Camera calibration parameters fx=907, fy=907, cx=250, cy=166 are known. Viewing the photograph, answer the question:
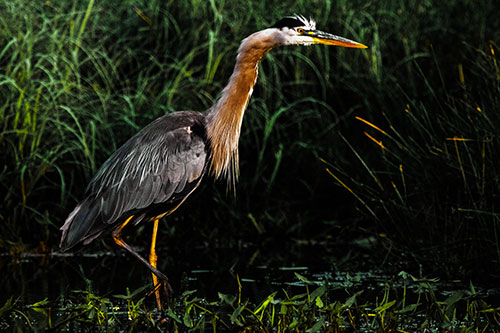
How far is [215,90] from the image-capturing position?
8305 millimetres

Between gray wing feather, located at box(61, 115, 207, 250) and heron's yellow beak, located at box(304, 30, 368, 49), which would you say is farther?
heron's yellow beak, located at box(304, 30, 368, 49)

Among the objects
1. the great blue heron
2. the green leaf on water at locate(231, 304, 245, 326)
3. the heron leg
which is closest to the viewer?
the green leaf on water at locate(231, 304, 245, 326)

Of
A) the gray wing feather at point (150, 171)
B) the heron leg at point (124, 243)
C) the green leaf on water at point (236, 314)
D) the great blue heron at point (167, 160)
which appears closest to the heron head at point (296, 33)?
the great blue heron at point (167, 160)

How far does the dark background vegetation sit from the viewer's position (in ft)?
19.0

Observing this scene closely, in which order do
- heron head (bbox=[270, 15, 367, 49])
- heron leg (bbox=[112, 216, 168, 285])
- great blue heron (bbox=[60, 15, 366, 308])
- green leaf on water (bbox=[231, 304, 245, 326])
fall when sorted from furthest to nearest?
heron head (bbox=[270, 15, 367, 49]), great blue heron (bbox=[60, 15, 366, 308]), heron leg (bbox=[112, 216, 168, 285]), green leaf on water (bbox=[231, 304, 245, 326])

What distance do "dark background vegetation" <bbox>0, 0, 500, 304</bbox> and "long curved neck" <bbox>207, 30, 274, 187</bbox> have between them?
0.68 m

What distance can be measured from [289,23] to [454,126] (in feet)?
4.12

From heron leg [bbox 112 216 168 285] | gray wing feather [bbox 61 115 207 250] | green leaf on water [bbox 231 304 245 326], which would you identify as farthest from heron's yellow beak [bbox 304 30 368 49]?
green leaf on water [bbox 231 304 245 326]

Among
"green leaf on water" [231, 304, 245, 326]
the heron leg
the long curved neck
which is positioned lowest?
the heron leg

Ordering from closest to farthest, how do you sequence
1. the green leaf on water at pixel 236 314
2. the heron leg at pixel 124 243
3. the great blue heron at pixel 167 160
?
the green leaf on water at pixel 236 314, the heron leg at pixel 124 243, the great blue heron at pixel 167 160

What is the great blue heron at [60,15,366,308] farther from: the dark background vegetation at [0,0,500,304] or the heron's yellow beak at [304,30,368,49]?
the dark background vegetation at [0,0,500,304]

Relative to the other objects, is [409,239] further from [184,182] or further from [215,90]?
[215,90]

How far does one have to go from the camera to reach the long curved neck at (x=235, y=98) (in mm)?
5926

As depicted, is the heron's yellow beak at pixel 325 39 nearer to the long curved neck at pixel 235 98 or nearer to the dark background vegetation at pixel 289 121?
the long curved neck at pixel 235 98
